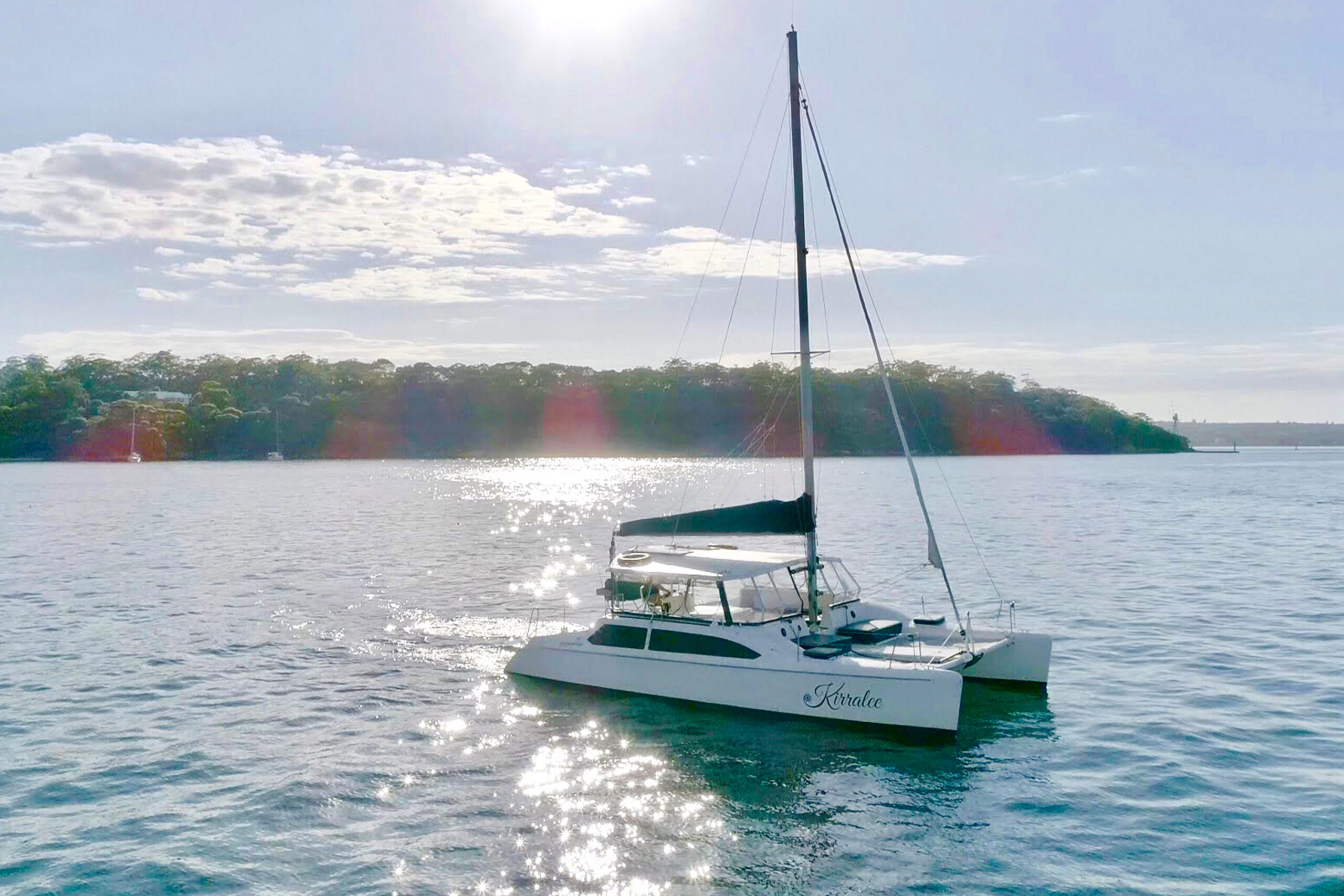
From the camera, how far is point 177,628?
28797 millimetres

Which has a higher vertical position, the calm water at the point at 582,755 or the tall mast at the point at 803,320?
the tall mast at the point at 803,320

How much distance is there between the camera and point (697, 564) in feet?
70.6

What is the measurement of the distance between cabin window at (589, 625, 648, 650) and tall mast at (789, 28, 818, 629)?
3.72m

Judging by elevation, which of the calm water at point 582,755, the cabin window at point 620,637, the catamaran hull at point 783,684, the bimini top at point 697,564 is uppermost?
the bimini top at point 697,564

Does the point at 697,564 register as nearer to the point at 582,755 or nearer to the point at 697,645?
the point at 697,645

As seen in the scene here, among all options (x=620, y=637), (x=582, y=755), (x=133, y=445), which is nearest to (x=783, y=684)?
(x=620, y=637)

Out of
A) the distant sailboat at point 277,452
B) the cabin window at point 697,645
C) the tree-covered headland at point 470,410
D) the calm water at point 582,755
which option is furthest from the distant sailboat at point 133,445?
the cabin window at point 697,645

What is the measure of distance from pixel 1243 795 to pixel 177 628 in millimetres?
27225

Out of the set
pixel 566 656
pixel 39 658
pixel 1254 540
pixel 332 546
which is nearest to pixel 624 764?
pixel 566 656

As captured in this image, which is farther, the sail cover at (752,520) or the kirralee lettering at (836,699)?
the sail cover at (752,520)

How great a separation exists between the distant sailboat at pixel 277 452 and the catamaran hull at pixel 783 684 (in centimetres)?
15974

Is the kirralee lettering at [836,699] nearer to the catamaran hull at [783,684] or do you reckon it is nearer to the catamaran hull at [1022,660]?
the catamaran hull at [783,684]

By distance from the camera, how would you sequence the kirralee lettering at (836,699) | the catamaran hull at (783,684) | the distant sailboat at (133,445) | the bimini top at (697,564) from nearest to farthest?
the catamaran hull at (783,684)
the kirralee lettering at (836,699)
the bimini top at (697,564)
the distant sailboat at (133,445)

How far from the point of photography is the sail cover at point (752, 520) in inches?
840
